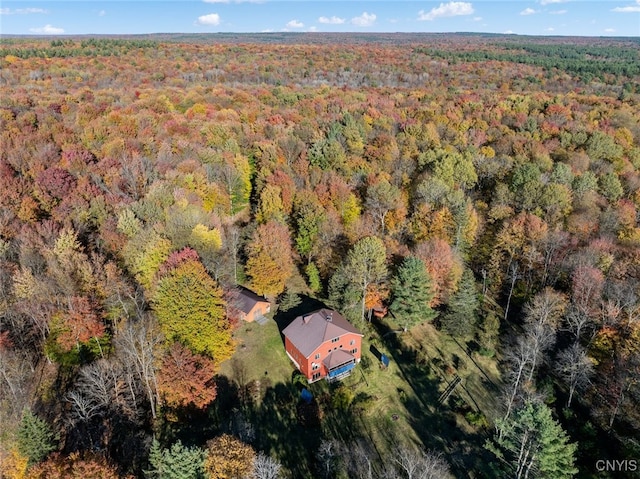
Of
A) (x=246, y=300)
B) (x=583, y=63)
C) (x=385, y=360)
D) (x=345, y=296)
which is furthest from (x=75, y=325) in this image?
(x=583, y=63)

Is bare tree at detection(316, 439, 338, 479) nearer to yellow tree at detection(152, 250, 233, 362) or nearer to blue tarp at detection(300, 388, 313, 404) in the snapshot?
blue tarp at detection(300, 388, 313, 404)

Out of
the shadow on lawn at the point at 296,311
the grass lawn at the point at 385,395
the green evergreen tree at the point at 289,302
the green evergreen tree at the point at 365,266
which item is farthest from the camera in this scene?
the green evergreen tree at the point at 289,302

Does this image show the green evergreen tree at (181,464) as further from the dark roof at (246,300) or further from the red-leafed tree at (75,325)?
the dark roof at (246,300)

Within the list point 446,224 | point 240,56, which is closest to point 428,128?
point 446,224

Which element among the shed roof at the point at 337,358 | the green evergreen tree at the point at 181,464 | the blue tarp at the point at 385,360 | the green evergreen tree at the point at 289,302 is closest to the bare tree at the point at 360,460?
the shed roof at the point at 337,358

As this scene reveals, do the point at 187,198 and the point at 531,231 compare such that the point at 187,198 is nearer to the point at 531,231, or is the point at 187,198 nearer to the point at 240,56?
the point at 531,231

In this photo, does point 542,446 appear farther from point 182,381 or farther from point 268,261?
point 268,261

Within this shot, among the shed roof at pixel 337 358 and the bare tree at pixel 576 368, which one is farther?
the shed roof at pixel 337 358

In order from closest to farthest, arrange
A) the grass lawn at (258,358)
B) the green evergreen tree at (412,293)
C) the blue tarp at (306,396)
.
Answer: the blue tarp at (306,396) → the grass lawn at (258,358) → the green evergreen tree at (412,293)
